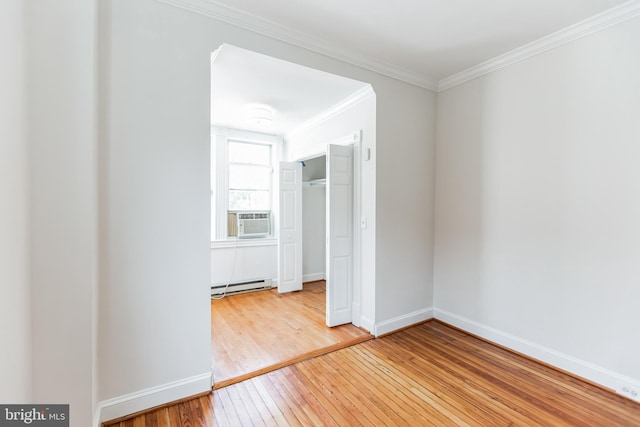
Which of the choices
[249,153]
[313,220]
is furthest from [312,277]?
[249,153]

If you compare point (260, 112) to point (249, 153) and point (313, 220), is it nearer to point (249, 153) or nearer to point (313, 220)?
point (249, 153)

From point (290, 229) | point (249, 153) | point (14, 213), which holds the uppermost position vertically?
point (249, 153)

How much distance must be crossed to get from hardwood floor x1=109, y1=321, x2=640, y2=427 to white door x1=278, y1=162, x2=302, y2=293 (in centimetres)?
205

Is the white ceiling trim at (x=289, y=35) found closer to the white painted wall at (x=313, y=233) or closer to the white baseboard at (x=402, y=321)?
the white painted wall at (x=313, y=233)

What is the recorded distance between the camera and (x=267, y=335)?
298 cm

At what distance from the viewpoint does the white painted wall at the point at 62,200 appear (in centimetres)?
137

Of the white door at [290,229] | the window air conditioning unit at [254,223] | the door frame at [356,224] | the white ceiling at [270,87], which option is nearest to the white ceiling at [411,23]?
the white ceiling at [270,87]

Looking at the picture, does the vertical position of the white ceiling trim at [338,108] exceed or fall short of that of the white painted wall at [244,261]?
it exceeds it

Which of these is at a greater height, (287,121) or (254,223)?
(287,121)

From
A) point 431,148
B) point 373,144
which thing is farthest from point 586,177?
point 373,144

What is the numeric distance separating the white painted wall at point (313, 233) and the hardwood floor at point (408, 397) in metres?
Answer: 2.57

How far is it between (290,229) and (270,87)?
7.41 feet

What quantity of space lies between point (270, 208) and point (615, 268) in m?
4.28

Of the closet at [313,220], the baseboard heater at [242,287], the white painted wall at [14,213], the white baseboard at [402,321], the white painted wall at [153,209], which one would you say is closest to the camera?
the white painted wall at [14,213]
